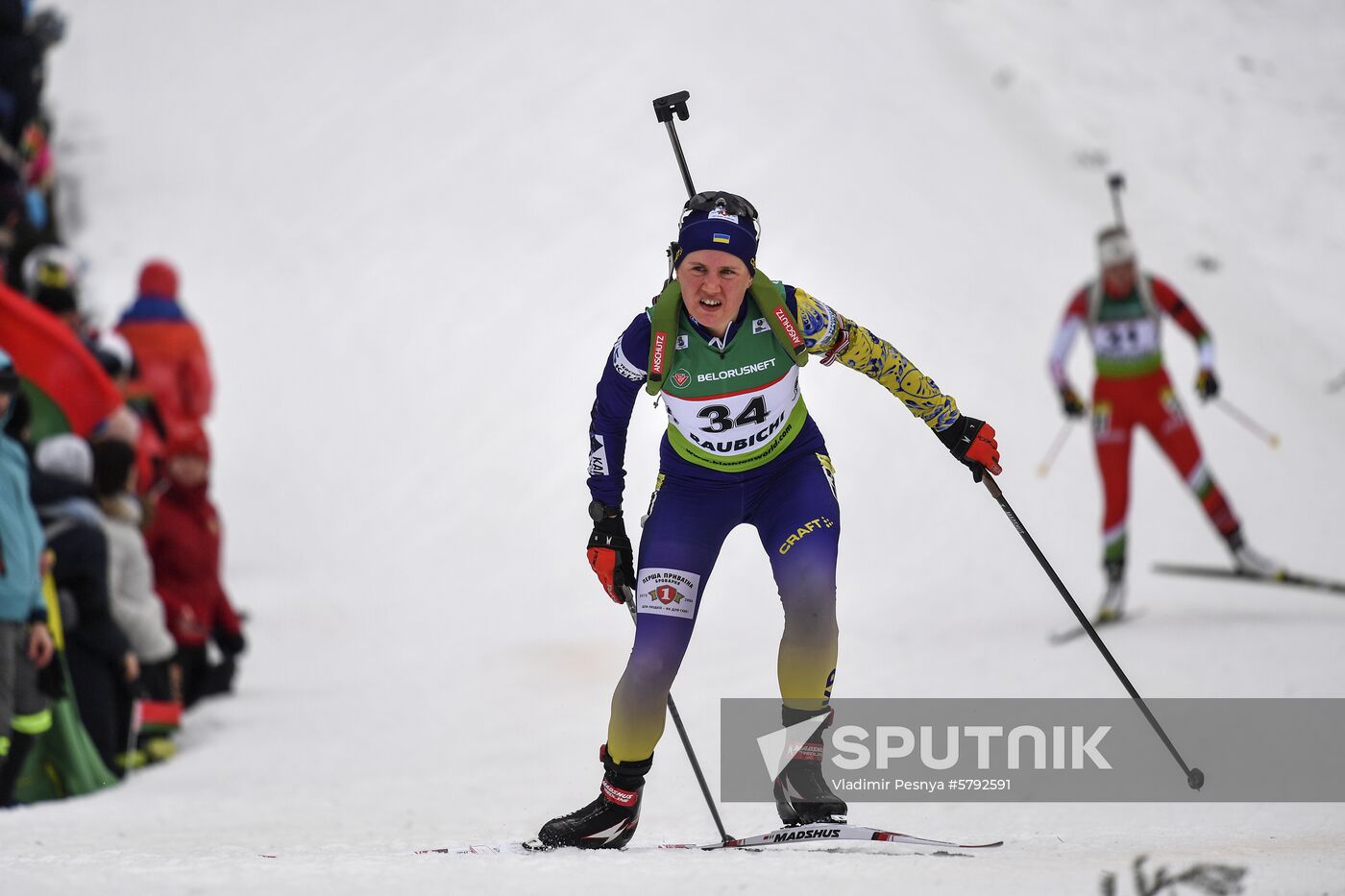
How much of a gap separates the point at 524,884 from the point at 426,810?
8.76ft

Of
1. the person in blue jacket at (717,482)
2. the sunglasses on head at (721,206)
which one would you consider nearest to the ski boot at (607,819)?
the person in blue jacket at (717,482)

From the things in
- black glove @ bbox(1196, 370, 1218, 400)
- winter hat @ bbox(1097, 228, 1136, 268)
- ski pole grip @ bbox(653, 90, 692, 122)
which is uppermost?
winter hat @ bbox(1097, 228, 1136, 268)

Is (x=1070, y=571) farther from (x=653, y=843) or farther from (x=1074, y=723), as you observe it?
(x=653, y=843)

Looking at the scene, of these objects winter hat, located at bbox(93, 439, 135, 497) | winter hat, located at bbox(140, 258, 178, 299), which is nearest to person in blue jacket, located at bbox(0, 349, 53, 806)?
winter hat, located at bbox(93, 439, 135, 497)

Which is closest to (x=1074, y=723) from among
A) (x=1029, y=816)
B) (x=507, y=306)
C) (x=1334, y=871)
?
(x=1029, y=816)

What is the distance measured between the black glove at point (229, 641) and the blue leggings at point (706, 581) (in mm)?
5606

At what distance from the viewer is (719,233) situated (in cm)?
426

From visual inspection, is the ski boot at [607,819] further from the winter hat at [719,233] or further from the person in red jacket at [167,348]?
the person in red jacket at [167,348]

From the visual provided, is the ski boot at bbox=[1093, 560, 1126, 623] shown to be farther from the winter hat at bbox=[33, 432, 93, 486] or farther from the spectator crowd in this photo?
the winter hat at bbox=[33, 432, 93, 486]

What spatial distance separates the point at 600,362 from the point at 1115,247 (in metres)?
8.40

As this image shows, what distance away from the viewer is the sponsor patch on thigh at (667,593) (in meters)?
4.37

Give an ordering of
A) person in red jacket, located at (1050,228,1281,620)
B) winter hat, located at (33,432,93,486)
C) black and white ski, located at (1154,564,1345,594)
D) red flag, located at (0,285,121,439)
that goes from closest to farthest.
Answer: winter hat, located at (33,432,93,486) < red flag, located at (0,285,121,439) < black and white ski, located at (1154,564,1345,594) < person in red jacket, located at (1050,228,1281,620)

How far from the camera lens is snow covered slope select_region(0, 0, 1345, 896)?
223 inches

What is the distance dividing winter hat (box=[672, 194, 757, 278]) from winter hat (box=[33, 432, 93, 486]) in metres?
3.90
